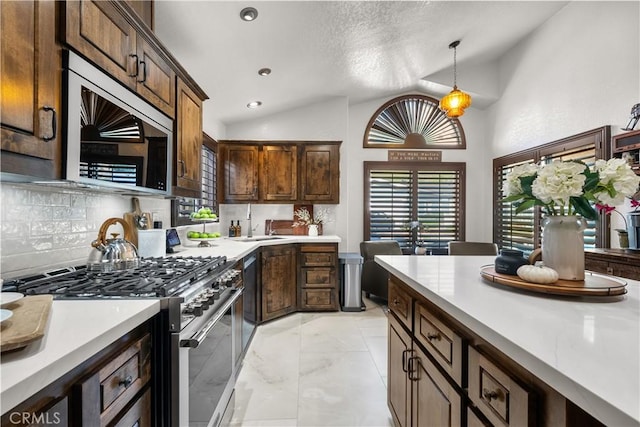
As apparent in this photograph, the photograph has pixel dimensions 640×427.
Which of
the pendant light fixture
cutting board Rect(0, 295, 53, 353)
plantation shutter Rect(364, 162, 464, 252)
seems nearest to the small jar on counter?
cutting board Rect(0, 295, 53, 353)

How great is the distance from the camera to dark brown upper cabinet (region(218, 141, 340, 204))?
4.04 meters

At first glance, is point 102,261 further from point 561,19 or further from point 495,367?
point 561,19

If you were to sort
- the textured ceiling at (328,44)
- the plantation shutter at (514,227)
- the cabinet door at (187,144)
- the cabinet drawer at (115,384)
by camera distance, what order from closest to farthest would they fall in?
1. the cabinet drawer at (115,384)
2. the cabinet door at (187,144)
3. the textured ceiling at (328,44)
4. the plantation shutter at (514,227)

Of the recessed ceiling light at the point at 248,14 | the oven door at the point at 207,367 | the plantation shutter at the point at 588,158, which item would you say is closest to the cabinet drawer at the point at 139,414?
the oven door at the point at 207,367

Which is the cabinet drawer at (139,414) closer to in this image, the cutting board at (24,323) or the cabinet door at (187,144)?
the cutting board at (24,323)

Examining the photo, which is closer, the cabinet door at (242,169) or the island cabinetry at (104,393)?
the island cabinetry at (104,393)

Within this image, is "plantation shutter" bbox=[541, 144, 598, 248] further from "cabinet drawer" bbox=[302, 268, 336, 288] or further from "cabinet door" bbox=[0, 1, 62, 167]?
"cabinet door" bbox=[0, 1, 62, 167]

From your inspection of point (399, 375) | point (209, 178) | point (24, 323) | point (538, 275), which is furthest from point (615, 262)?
point (209, 178)

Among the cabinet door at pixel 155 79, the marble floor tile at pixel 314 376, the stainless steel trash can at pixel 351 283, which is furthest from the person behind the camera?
the stainless steel trash can at pixel 351 283

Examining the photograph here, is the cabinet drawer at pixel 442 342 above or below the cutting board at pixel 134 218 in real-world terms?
below

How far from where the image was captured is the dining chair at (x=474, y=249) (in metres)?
4.05

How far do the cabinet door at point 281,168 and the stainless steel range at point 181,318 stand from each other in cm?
234

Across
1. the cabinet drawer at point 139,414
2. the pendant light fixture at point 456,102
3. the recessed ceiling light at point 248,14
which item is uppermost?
the recessed ceiling light at point 248,14

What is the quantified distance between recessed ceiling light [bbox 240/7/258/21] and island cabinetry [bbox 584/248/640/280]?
10.6ft
